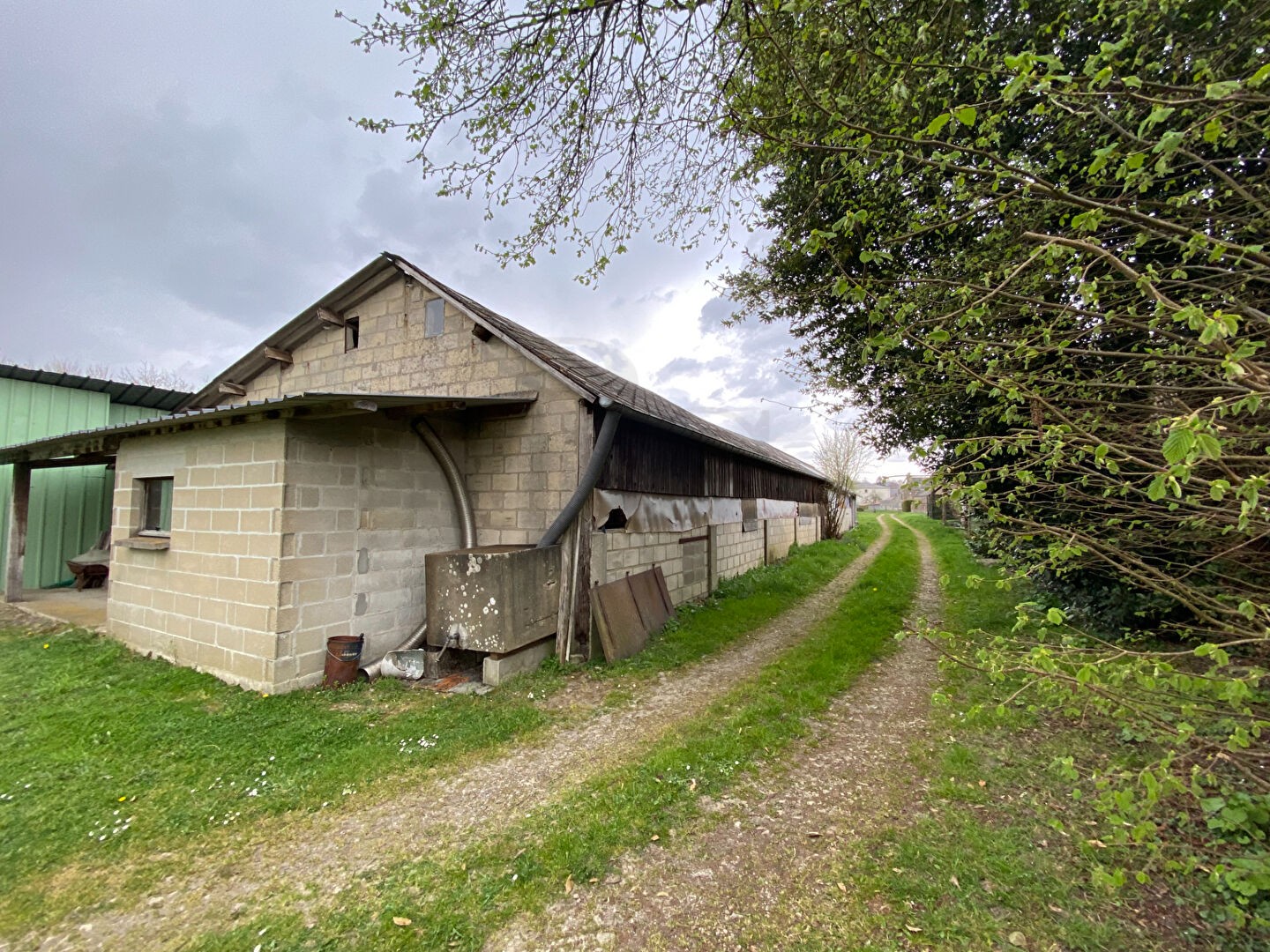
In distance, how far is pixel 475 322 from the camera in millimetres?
7238

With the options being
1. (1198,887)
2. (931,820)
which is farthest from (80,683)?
(1198,887)

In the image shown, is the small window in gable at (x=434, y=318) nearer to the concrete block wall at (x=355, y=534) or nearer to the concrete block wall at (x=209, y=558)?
the concrete block wall at (x=355, y=534)

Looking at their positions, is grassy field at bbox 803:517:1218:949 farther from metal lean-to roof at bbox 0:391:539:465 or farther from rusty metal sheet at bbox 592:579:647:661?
metal lean-to roof at bbox 0:391:539:465

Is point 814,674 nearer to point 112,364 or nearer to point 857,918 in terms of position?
point 857,918

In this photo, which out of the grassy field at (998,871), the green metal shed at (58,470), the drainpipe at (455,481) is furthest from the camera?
the green metal shed at (58,470)

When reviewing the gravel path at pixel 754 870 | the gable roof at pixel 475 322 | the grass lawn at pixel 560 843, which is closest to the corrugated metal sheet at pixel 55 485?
the gable roof at pixel 475 322

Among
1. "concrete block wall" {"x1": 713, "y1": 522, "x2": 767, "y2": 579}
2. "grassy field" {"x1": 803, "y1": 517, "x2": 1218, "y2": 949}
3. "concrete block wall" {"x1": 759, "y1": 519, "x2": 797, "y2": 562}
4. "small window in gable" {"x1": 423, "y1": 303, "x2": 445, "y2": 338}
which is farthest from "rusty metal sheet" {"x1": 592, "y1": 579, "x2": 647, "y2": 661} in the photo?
"concrete block wall" {"x1": 759, "y1": 519, "x2": 797, "y2": 562}

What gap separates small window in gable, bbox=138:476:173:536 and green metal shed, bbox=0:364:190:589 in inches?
219

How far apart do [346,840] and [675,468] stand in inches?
263

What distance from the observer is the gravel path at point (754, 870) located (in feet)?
7.61

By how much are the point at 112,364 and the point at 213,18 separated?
22.8 m

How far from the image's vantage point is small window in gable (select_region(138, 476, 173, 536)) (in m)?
6.81

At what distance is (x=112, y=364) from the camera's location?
19641 mm

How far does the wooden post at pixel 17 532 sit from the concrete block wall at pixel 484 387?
6061 mm
